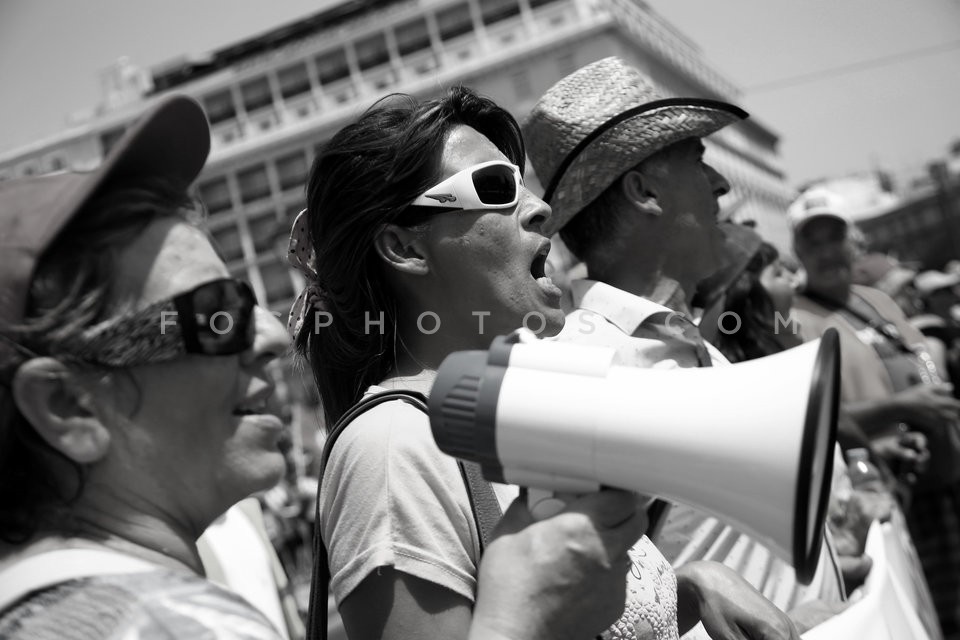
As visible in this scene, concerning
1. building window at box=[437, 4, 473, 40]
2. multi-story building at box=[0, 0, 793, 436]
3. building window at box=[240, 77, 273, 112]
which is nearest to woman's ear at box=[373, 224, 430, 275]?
multi-story building at box=[0, 0, 793, 436]

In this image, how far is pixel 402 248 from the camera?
2.13 metres

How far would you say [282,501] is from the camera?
44.5 feet

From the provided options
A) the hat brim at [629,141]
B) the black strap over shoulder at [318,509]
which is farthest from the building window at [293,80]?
the black strap over shoulder at [318,509]

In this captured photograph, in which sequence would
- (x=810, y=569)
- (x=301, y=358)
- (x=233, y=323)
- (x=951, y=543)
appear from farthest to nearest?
(x=951, y=543)
(x=301, y=358)
(x=233, y=323)
(x=810, y=569)

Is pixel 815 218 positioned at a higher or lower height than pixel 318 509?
lower

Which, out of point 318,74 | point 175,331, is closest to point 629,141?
point 175,331

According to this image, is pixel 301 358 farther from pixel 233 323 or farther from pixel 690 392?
pixel 690 392

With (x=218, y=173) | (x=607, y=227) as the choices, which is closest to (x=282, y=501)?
(x=607, y=227)

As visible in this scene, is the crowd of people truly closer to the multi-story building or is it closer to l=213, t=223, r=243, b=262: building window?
the multi-story building

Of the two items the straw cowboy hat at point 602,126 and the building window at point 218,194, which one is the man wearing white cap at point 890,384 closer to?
the straw cowboy hat at point 602,126

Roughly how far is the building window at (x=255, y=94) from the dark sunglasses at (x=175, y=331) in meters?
81.8

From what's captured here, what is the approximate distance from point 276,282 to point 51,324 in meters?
75.7

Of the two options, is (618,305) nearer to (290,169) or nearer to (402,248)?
(402,248)

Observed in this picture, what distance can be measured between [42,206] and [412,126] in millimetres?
933
